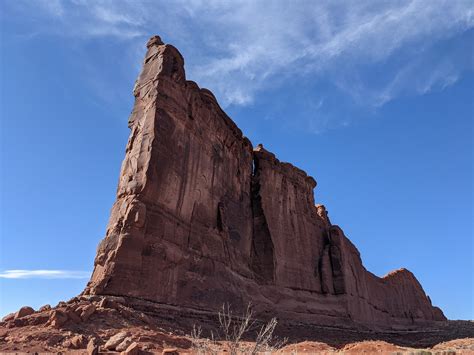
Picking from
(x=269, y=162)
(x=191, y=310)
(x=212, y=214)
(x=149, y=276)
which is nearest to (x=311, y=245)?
(x=269, y=162)

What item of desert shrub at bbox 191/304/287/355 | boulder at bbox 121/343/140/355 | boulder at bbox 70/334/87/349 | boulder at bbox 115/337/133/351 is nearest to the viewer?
desert shrub at bbox 191/304/287/355

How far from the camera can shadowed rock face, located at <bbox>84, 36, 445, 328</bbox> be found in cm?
1802

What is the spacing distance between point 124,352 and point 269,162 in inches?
1019

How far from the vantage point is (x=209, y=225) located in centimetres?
2397

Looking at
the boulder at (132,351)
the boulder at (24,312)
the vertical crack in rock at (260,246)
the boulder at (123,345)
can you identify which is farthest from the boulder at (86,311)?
the vertical crack in rock at (260,246)

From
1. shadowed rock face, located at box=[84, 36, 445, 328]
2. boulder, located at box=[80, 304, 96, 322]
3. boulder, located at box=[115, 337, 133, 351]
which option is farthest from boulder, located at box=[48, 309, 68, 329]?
shadowed rock face, located at box=[84, 36, 445, 328]

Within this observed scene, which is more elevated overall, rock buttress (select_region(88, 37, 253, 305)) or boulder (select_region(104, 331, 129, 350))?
rock buttress (select_region(88, 37, 253, 305))

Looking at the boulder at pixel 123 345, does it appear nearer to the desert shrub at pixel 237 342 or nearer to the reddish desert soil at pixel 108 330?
the reddish desert soil at pixel 108 330

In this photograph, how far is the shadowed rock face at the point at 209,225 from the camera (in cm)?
1802

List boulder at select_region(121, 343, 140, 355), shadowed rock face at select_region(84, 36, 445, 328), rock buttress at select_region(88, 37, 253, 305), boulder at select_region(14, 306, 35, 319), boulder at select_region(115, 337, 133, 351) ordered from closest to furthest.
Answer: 1. boulder at select_region(121, 343, 140, 355)
2. boulder at select_region(115, 337, 133, 351)
3. boulder at select_region(14, 306, 35, 319)
4. rock buttress at select_region(88, 37, 253, 305)
5. shadowed rock face at select_region(84, 36, 445, 328)

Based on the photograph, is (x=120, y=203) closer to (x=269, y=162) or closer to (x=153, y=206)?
(x=153, y=206)

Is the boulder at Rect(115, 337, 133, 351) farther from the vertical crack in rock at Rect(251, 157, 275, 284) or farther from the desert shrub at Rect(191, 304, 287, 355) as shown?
the vertical crack in rock at Rect(251, 157, 275, 284)

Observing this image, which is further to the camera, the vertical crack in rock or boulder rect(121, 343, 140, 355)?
the vertical crack in rock

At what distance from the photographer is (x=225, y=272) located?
2352cm
